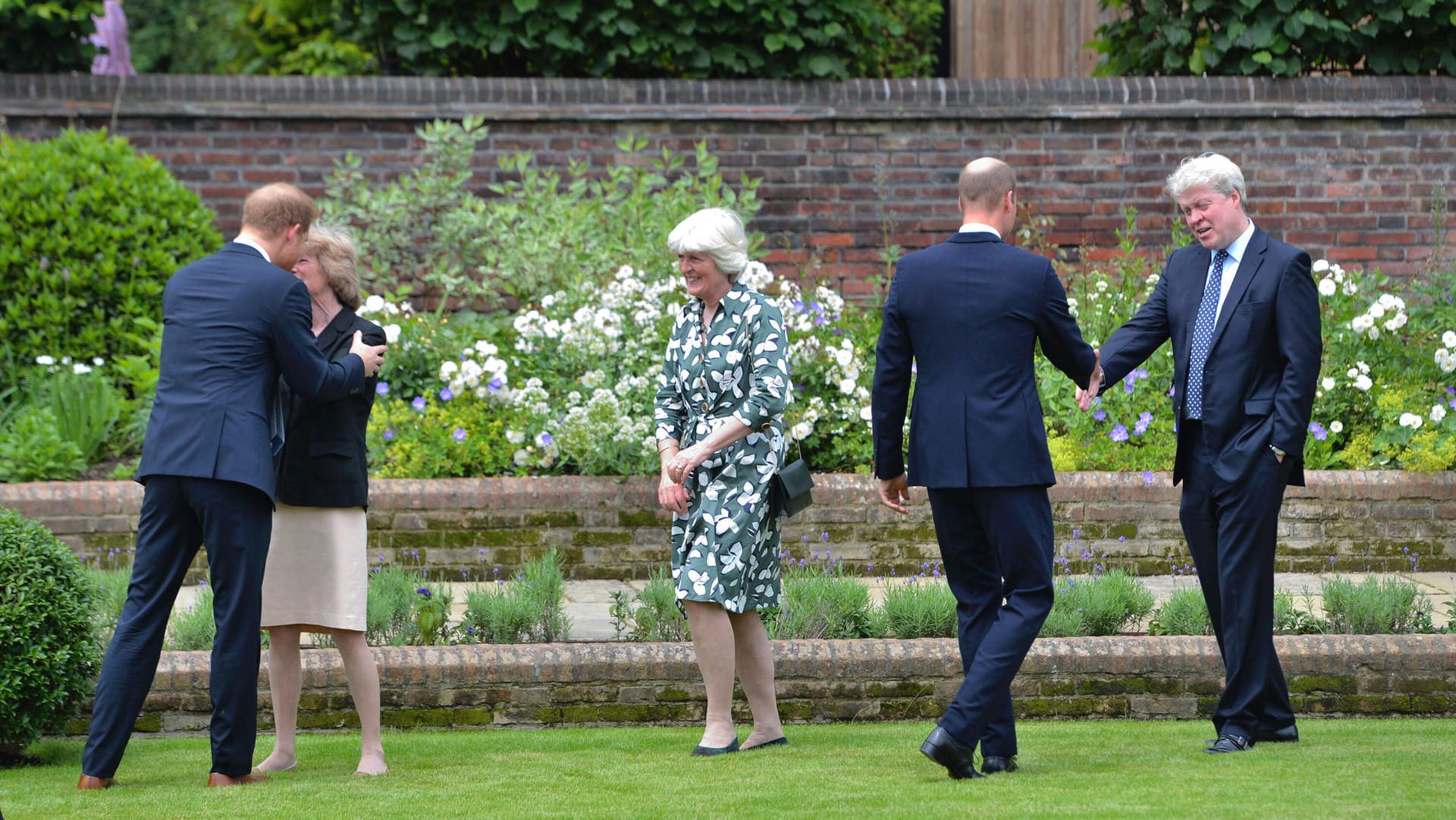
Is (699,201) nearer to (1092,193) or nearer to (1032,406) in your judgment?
(1092,193)

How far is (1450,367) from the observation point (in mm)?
7707

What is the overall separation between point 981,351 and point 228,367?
2147 millimetres

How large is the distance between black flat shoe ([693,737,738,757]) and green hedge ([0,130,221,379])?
4.97 metres

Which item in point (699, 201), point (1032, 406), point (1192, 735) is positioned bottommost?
point (1192, 735)

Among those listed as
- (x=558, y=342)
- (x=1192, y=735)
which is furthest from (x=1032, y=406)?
(x=558, y=342)

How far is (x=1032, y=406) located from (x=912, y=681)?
150 centimetres

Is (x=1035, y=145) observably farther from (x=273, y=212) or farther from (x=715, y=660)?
(x=273, y=212)

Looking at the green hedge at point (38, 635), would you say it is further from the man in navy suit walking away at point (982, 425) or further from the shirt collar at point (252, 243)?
the man in navy suit walking away at point (982, 425)

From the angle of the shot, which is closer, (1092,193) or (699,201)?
(699,201)

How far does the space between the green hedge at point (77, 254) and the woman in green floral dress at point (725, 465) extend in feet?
15.6

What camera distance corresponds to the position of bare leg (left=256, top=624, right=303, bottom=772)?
182 inches

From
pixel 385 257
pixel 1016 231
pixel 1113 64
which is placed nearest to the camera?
pixel 385 257

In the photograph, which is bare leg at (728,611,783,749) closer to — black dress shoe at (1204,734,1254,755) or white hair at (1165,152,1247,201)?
black dress shoe at (1204,734,1254,755)

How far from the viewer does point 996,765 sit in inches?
172
